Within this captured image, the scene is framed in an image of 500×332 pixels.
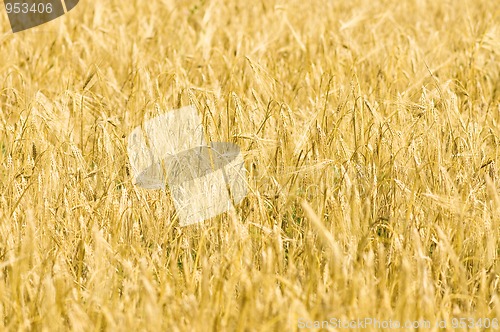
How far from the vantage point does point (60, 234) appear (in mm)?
2051

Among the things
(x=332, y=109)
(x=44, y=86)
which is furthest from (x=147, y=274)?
(x=44, y=86)

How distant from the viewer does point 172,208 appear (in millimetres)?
2184

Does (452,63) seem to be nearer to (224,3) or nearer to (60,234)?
(224,3)

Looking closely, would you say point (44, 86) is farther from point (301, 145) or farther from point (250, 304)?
point (250, 304)

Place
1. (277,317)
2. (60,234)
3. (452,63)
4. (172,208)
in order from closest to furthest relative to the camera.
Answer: (277,317)
(60,234)
(172,208)
(452,63)

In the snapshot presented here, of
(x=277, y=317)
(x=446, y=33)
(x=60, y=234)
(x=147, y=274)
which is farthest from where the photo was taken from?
(x=446, y=33)

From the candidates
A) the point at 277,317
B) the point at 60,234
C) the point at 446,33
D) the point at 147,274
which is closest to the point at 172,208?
the point at 60,234

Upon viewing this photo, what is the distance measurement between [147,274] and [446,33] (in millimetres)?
2764

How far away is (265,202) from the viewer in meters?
2.19

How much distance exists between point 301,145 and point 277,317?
88cm

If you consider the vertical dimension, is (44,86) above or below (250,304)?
above

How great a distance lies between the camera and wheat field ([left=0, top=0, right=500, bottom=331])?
167 cm

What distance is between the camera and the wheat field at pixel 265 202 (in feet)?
5.47

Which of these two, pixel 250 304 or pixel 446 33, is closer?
pixel 250 304
